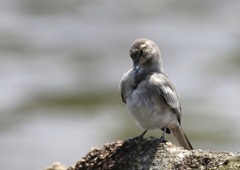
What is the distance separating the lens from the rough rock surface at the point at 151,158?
9.47 metres

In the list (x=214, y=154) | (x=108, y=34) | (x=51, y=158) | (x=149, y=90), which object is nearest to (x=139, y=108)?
(x=149, y=90)

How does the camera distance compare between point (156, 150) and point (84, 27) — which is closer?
point (156, 150)

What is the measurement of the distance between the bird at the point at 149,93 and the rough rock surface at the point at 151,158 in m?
1.34

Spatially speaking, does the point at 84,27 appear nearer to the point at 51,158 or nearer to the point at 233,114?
the point at 233,114

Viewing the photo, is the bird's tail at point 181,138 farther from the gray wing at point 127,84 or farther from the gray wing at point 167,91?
the gray wing at point 127,84

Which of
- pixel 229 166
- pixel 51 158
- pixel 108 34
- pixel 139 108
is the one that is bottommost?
pixel 229 166

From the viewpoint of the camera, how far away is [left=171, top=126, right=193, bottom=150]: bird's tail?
496 inches

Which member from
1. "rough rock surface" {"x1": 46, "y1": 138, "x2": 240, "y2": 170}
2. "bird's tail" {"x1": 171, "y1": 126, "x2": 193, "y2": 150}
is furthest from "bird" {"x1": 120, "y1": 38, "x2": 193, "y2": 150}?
"rough rock surface" {"x1": 46, "y1": 138, "x2": 240, "y2": 170}

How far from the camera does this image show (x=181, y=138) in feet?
41.8

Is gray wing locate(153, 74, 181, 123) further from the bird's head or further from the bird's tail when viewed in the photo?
the bird's tail

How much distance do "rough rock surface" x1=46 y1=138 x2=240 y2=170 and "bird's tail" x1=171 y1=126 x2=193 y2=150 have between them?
1.94 meters

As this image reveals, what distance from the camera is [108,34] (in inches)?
1858

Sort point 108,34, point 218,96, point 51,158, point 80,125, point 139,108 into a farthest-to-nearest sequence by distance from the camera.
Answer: point 108,34 → point 218,96 → point 80,125 → point 51,158 → point 139,108

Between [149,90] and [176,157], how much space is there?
2434mm
